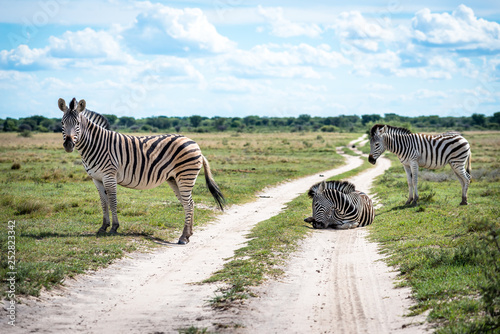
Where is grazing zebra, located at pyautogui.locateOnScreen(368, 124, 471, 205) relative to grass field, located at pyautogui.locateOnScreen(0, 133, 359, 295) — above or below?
above

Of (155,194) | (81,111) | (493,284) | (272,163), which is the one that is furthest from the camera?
(272,163)

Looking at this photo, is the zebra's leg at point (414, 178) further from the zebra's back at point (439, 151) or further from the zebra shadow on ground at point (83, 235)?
the zebra shadow on ground at point (83, 235)

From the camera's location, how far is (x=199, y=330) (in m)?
6.45

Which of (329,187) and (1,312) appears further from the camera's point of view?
(329,187)

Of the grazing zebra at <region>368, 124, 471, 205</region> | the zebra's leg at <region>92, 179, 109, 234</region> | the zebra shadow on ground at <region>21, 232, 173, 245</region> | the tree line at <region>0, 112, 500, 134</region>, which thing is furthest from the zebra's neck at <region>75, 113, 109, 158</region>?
the tree line at <region>0, 112, 500, 134</region>

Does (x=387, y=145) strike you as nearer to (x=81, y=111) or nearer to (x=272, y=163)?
(x=81, y=111)

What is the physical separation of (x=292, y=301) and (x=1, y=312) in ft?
13.5

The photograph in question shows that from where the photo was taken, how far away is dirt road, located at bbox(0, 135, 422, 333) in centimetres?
670

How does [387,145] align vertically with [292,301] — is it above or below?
above

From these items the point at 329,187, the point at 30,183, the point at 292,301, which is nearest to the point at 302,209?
the point at 329,187

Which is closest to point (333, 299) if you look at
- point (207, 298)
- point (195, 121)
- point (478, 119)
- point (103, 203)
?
point (207, 298)

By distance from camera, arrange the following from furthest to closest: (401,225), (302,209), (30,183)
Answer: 1. (30,183)
2. (302,209)
3. (401,225)

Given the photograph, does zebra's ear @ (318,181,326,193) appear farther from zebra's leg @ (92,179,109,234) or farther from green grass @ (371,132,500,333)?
zebra's leg @ (92,179,109,234)

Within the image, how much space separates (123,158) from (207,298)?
5797 millimetres
